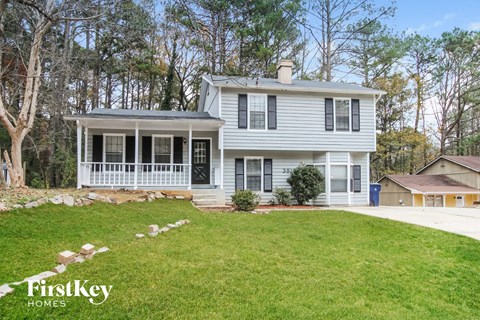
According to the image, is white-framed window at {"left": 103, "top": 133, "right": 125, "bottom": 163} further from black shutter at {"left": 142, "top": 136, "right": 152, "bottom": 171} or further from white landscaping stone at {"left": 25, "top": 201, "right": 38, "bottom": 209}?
white landscaping stone at {"left": 25, "top": 201, "right": 38, "bottom": 209}

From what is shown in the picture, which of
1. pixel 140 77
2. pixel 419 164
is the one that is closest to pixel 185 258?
pixel 140 77

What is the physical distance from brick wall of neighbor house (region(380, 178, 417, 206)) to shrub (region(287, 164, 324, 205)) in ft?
32.7

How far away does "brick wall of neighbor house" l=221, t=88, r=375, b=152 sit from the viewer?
12875mm

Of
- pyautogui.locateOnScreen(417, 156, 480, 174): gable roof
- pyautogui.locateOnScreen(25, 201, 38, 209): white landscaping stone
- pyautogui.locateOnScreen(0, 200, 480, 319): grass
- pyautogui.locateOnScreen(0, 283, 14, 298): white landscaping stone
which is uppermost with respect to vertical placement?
pyautogui.locateOnScreen(417, 156, 480, 174): gable roof

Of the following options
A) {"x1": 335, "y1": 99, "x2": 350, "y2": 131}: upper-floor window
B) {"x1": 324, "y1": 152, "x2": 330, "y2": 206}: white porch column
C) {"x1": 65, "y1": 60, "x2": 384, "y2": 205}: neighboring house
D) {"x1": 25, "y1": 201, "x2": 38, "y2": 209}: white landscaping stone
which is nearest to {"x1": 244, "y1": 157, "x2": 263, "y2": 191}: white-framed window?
{"x1": 65, "y1": 60, "x2": 384, "y2": 205}: neighboring house

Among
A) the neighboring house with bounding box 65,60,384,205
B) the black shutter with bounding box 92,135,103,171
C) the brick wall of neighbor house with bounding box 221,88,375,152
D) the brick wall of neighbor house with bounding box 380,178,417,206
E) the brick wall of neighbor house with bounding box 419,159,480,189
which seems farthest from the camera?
the brick wall of neighbor house with bounding box 419,159,480,189

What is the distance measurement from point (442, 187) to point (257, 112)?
14660 mm

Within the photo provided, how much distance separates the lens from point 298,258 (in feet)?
17.1

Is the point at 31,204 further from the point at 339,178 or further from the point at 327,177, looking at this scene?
the point at 339,178

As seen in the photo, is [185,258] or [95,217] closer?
[185,258]

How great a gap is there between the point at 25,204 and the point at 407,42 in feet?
84.5

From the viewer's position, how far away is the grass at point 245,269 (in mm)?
3359

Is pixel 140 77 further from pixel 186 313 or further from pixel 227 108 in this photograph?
pixel 186 313

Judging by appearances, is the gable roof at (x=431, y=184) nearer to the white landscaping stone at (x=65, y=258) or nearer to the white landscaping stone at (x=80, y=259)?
the white landscaping stone at (x=80, y=259)
